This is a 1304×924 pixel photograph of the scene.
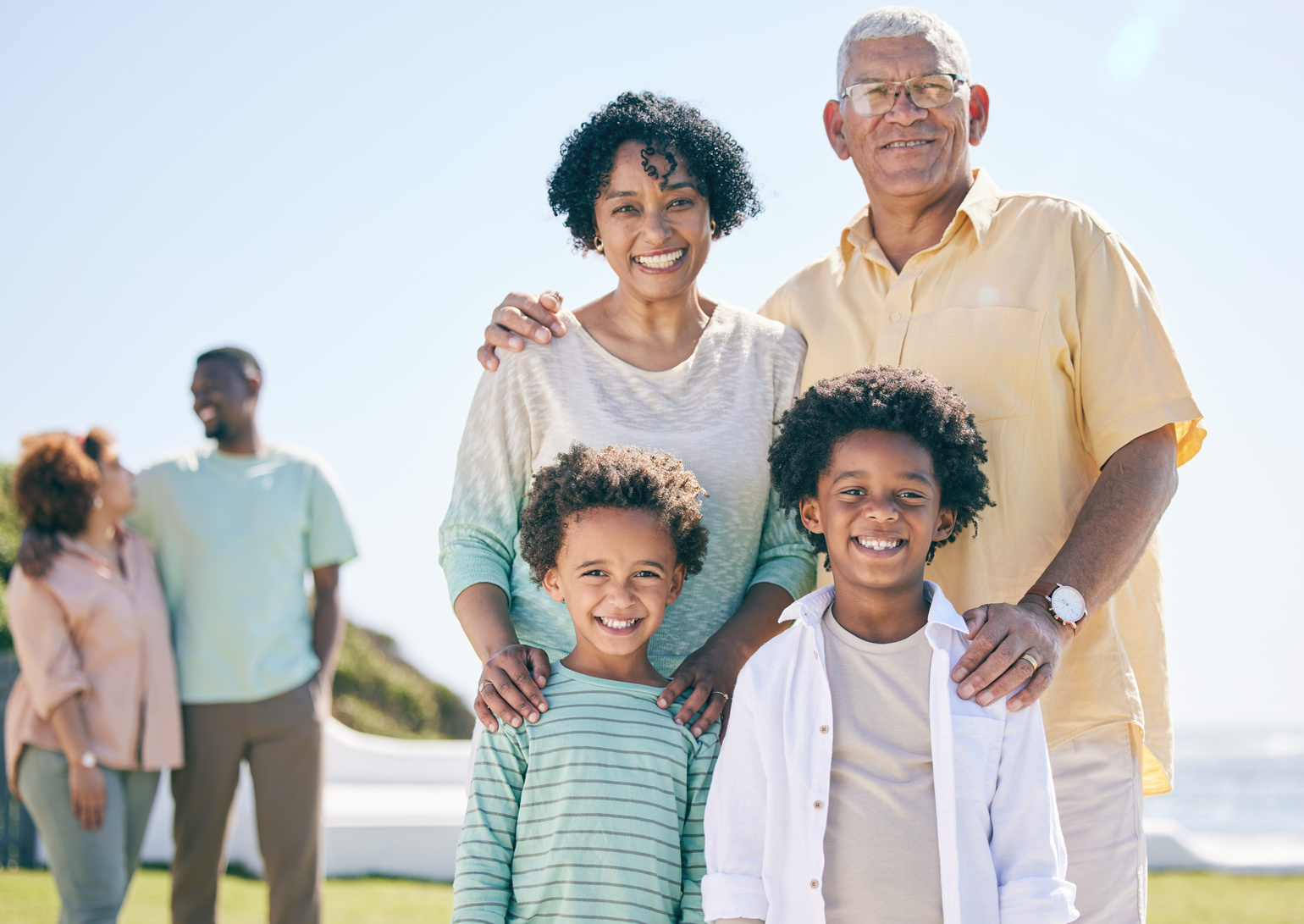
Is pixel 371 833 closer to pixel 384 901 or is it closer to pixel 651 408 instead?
pixel 384 901

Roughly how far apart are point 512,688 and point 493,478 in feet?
2.07

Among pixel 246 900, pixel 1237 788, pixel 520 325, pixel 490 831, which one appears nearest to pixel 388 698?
pixel 246 900

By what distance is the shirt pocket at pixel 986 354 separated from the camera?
2.90 metres

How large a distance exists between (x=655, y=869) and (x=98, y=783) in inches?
129

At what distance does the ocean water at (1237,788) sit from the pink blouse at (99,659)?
15824mm

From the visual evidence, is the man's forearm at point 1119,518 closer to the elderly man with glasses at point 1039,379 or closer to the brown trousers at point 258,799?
the elderly man with glasses at point 1039,379

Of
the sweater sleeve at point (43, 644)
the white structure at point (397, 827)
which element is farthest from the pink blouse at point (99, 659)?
the white structure at point (397, 827)

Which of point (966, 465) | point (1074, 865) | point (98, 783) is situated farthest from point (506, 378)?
point (98, 783)

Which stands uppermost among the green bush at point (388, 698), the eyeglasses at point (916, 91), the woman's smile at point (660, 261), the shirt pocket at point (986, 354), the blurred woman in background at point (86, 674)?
the eyeglasses at point (916, 91)

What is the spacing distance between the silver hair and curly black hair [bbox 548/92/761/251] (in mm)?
398

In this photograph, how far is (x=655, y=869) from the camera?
251 cm

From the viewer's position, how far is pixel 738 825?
8.00 ft

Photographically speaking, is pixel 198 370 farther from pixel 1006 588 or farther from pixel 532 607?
pixel 1006 588

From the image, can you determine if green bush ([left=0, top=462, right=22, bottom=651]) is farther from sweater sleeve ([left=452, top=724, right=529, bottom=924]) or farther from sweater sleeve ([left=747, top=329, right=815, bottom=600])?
sweater sleeve ([left=747, top=329, right=815, bottom=600])
